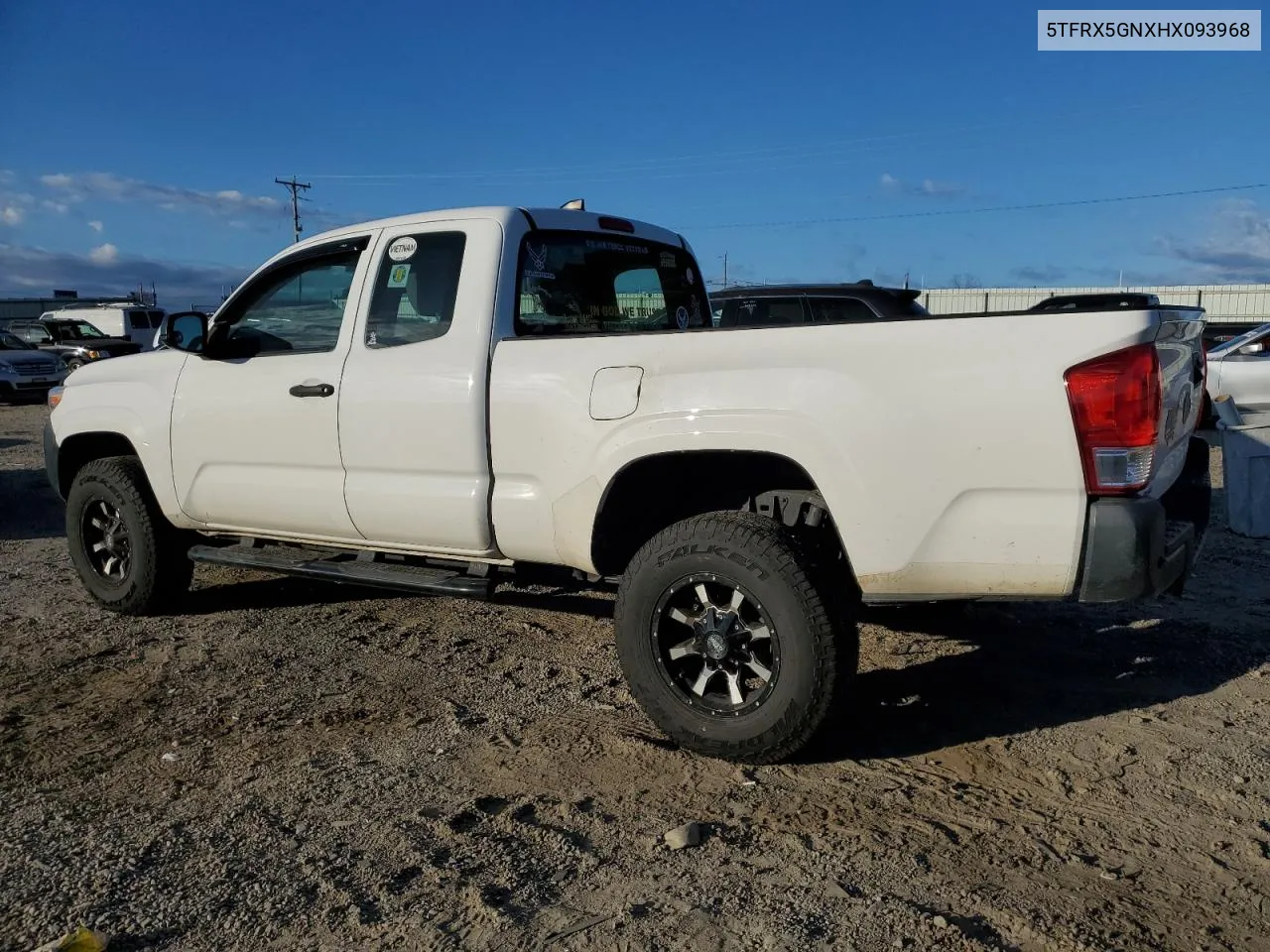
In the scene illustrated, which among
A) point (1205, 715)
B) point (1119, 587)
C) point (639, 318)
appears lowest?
point (1205, 715)

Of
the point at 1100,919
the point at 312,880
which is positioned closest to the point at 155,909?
the point at 312,880

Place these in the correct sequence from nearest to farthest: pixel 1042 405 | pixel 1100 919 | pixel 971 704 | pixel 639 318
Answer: pixel 1100 919 → pixel 1042 405 → pixel 971 704 → pixel 639 318

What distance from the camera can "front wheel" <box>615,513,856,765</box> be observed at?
345cm

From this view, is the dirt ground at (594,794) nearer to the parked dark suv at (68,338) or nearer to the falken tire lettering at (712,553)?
the falken tire lettering at (712,553)

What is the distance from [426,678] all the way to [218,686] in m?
0.89

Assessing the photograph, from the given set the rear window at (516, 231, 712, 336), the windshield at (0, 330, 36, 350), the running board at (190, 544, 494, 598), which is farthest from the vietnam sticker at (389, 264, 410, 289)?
the windshield at (0, 330, 36, 350)

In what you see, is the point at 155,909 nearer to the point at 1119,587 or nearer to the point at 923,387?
the point at 923,387

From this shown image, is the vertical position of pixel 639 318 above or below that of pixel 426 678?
above

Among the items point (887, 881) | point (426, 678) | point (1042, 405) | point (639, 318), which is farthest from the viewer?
point (639, 318)

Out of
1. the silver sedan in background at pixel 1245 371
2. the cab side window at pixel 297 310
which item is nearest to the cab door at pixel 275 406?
the cab side window at pixel 297 310

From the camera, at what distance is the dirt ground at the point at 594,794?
270 centimetres

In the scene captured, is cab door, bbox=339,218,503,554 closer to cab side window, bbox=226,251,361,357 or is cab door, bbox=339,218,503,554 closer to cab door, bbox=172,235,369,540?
cab door, bbox=172,235,369,540

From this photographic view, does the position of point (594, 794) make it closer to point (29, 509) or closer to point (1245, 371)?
point (29, 509)

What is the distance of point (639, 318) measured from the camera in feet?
17.3
